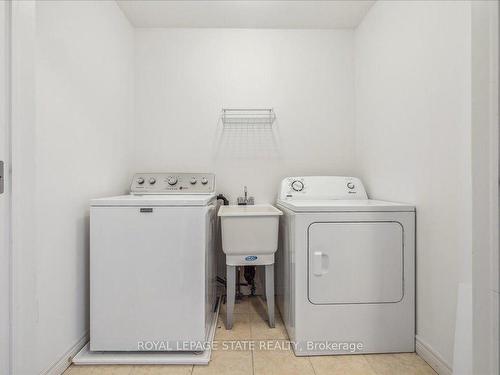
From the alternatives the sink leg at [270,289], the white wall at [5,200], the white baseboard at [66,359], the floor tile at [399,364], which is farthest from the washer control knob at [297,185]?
the white wall at [5,200]

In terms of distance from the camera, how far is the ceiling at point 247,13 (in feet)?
7.15

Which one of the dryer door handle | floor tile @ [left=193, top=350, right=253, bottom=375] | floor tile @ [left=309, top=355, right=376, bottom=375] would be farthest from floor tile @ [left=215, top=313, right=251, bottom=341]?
the dryer door handle

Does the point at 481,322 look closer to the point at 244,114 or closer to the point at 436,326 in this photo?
the point at 436,326

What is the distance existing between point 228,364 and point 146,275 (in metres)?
0.64

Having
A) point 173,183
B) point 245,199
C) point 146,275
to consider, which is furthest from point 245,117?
point 146,275

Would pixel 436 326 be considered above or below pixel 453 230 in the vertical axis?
below

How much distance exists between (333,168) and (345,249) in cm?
108

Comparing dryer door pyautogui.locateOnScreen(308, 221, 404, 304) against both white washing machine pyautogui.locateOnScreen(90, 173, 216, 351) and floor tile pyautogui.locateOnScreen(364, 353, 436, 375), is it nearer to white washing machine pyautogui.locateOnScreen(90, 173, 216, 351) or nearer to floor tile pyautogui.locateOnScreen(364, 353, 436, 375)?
floor tile pyautogui.locateOnScreen(364, 353, 436, 375)

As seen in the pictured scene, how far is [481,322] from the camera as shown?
513mm

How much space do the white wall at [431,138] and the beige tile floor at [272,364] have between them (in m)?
0.22

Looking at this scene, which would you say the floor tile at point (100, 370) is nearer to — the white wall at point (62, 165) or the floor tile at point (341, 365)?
the white wall at point (62, 165)

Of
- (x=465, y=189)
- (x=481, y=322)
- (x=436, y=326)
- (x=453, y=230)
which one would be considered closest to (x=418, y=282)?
(x=436, y=326)

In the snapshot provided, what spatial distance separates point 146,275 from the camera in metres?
1.58

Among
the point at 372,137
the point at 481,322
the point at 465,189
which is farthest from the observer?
the point at 372,137
